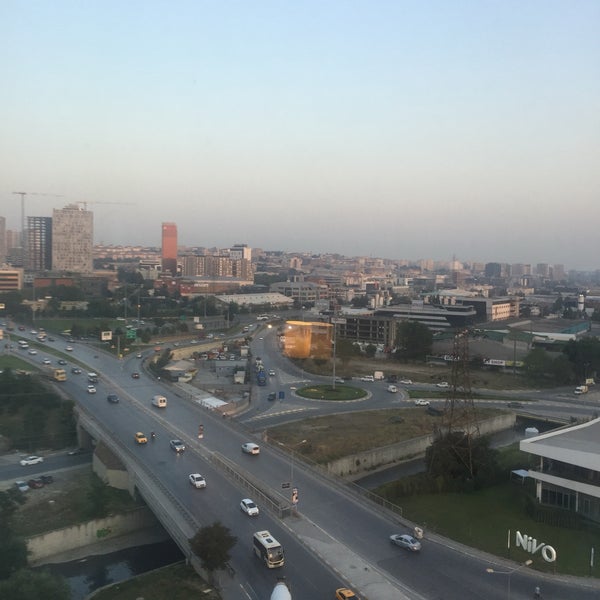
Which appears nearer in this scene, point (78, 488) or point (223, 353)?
point (78, 488)

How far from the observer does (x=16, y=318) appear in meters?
23.7

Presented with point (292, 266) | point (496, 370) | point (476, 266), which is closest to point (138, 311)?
point (496, 370)

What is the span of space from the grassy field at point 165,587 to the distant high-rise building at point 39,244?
39138mm

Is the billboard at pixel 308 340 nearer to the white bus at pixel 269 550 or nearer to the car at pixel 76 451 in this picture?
the car at pixel 76 451

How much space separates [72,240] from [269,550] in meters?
39.3

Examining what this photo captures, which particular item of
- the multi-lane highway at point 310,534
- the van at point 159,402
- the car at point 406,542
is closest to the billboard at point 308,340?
the van at point 159,402

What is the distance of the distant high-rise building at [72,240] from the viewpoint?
133 ft

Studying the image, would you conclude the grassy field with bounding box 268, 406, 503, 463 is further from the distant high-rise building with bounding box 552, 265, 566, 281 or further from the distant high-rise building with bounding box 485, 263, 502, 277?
the distant high-rise building with bounding box 552, 265, 566, 281

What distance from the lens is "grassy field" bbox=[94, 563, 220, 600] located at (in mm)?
5121

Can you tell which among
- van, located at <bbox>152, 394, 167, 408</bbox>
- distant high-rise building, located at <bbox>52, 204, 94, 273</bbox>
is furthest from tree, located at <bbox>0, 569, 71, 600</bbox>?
distant high-rise building, located at <bbox>52, 204, 94, 273</bbox>

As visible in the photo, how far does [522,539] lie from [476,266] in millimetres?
96289

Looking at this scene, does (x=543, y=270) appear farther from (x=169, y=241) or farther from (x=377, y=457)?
(x=377, y=457)

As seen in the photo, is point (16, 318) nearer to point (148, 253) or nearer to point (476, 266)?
point (148, 253)

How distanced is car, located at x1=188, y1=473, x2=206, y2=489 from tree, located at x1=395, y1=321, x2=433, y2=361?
13172 millimetres
